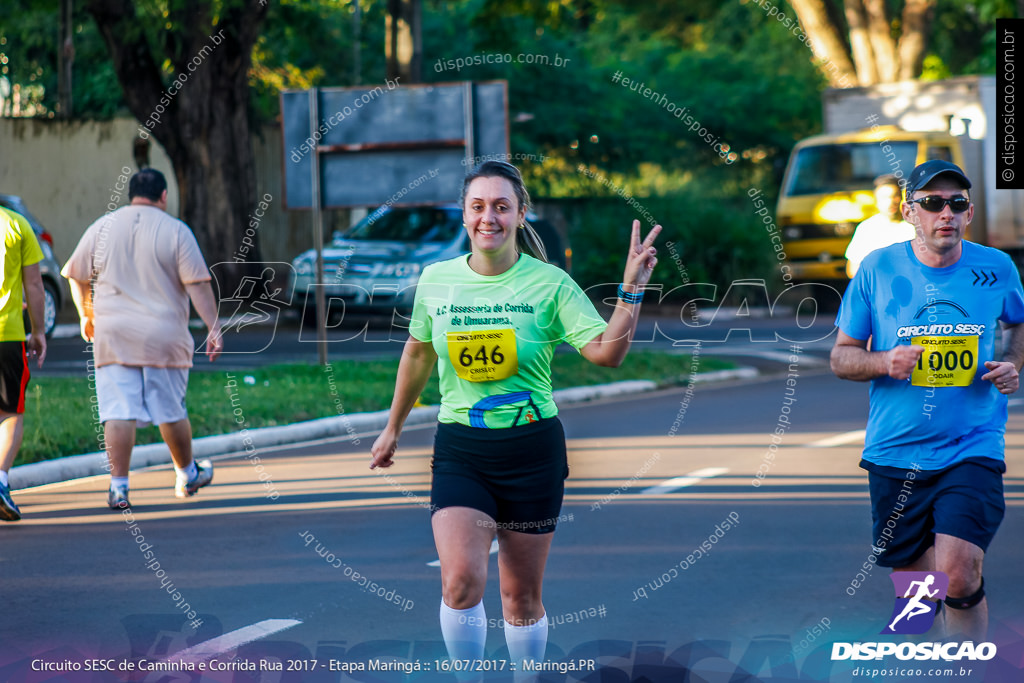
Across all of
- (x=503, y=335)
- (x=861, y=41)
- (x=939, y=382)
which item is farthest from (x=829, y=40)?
(x=503, y=335)

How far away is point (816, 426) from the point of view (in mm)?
12352

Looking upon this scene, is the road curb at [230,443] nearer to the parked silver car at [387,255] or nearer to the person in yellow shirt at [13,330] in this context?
the person in yellow shirt at [13,330]

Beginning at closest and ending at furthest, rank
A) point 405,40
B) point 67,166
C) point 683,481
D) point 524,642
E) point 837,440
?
point 524,642, point 683,481, point 837,440, point 405,40, point 67,166

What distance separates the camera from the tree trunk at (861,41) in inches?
1235

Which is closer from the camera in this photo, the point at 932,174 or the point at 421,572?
the point at 932,174

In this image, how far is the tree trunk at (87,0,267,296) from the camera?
19.8 m

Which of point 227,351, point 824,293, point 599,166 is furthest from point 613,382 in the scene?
point 599,166

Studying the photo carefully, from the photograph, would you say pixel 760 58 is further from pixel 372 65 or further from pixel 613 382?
pixel 613 382

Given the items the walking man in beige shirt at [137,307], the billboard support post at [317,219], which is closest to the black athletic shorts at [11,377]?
the walking man in beige shirt at [137,307]

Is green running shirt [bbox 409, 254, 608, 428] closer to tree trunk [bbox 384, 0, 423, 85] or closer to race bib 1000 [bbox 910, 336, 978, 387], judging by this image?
race bib 1000 [bbox 910, 336, 978, 387]

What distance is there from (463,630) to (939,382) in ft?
5.87

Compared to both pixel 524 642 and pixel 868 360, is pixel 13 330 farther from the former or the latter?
pixel 868 360

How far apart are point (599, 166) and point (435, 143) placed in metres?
18.5

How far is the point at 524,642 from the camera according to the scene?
472cm
